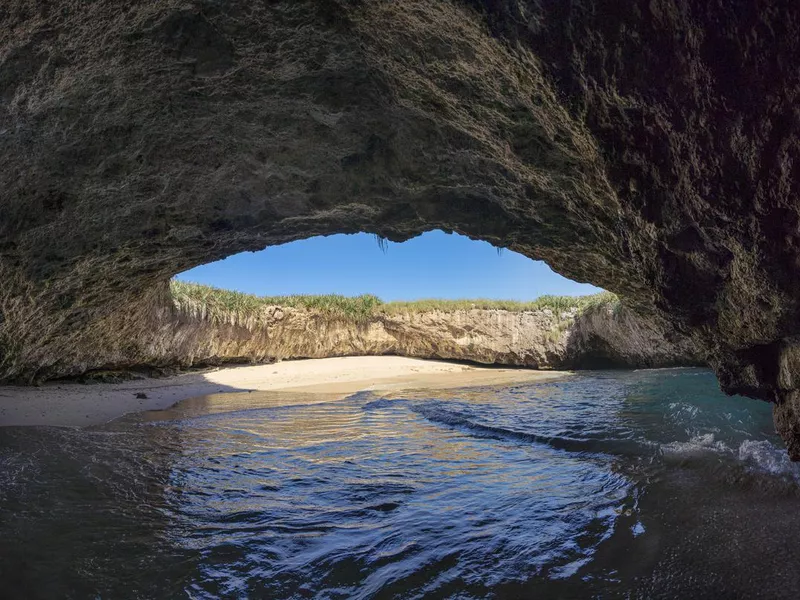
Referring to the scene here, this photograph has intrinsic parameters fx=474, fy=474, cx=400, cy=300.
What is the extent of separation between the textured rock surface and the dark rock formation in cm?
656

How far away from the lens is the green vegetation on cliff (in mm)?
12166

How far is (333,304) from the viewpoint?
699 inches

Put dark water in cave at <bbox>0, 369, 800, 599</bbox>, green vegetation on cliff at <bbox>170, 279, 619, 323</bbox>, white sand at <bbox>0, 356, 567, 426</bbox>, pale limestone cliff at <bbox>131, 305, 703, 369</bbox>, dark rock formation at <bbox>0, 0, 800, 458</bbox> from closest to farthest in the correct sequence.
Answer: dark rock formation at <bbox>0, 0, 800, 458</bbox>, dark water in cave at <bbox>0, 369, 800, 599</bbox>, white sand at <bbox>0, 356, 567, 426</bbox>, green vegetation on cliff at <bbox>170, 279, 619, 323</bbox>, pale limestone cliff at <bbox>131, 305, 703, 369</bbox>

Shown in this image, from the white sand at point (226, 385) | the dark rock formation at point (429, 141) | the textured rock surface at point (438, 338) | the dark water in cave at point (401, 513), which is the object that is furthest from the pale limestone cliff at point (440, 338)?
the dark water in cave at point (401, 513)

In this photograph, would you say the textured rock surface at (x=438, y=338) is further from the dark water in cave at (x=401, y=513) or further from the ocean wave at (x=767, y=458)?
the ocean wave at (x=767, y=458)

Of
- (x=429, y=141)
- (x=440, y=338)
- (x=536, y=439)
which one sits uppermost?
(x=429, y=141)

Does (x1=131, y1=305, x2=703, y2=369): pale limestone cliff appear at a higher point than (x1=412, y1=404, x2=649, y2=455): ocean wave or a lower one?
higher

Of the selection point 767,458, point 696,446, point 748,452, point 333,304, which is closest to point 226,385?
point 333,304

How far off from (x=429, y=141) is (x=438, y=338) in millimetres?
15389

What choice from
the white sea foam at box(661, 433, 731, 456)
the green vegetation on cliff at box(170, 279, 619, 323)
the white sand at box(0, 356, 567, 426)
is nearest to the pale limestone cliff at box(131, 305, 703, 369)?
the green vegetation on cliff at box(170, 279, 619, 323)

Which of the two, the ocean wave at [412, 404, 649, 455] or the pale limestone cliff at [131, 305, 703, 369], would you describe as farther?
the pale limestone cliff at [131, 305, 703, 369]

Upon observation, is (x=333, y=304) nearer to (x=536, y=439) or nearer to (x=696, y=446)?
(x=536, y=439)

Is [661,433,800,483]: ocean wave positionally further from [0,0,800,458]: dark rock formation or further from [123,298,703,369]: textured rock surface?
[123,298,703,369]: textured rock surface

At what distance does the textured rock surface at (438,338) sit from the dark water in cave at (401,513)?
6.71m
